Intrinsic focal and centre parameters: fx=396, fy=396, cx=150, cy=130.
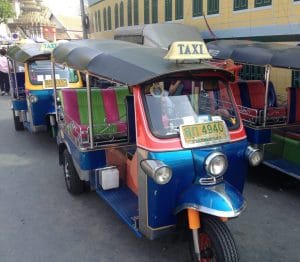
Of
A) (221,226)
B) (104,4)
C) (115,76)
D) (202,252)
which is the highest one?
(104,4)

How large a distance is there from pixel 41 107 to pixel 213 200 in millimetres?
5463

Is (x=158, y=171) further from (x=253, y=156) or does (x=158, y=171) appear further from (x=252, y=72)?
(x=252, y=72)

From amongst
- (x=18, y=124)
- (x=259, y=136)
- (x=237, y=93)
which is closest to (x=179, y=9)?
(x=18, y=124)

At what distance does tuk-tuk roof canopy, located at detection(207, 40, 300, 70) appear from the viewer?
562 centimetres

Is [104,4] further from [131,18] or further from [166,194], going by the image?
[166,194]

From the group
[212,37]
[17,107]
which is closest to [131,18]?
[212,37]

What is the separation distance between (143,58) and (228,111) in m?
1.04

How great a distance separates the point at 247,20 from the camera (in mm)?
11578

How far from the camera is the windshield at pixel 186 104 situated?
3721 millimetres

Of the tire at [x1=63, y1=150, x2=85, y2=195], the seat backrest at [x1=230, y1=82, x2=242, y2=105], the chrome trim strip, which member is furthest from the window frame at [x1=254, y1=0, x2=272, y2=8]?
the chrome trim strip

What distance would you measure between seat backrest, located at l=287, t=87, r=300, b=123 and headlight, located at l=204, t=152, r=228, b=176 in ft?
11.0

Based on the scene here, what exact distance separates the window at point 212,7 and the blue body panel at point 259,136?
774 cm

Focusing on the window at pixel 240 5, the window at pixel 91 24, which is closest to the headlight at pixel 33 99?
the window at pixel 240 5

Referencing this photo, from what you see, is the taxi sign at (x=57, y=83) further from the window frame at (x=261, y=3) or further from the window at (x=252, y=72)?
the window frame at (x=261, y=3)
